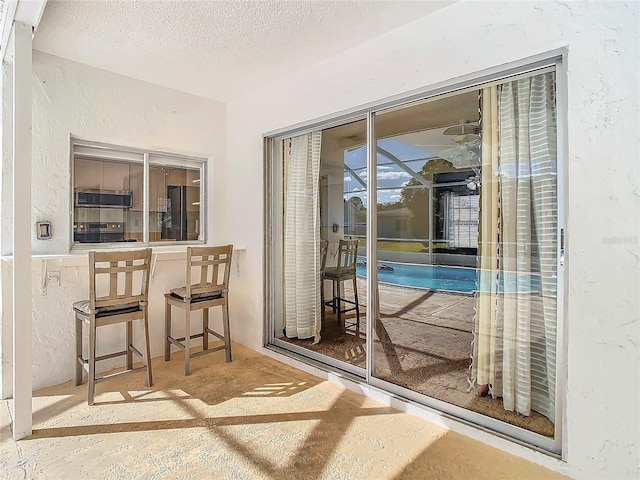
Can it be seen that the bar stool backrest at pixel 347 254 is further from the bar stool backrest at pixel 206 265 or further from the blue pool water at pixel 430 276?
the bar stool backrest at pixel 206 265

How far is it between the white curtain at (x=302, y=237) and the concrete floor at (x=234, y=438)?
73 cm

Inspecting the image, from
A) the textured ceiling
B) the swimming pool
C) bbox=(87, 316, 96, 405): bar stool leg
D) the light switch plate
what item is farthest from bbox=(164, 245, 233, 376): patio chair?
the textured ceiling

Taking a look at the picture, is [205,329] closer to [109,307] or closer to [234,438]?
[109,307]

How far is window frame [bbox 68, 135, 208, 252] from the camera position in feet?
10.1

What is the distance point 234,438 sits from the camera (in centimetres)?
218

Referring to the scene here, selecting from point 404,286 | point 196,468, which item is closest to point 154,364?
point 196,468

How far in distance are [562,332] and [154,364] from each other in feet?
10.5

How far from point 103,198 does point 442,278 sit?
299cm

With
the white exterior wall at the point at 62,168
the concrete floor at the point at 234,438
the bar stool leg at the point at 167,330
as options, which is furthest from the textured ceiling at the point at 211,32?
the concrete floor at the point at 234,438

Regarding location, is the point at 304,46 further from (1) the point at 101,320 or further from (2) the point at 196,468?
(2) the point at 196,468

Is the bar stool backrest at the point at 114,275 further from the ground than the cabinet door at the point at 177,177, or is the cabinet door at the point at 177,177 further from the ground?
the cabinet door at the point at 177,177

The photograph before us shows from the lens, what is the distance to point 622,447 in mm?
1671

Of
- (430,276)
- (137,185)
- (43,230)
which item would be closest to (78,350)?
(43,230)

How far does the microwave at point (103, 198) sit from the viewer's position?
3.14 metres
